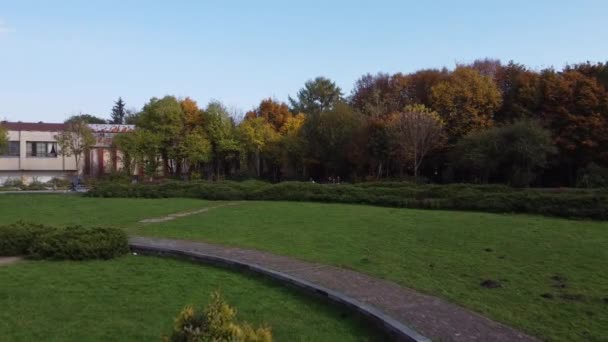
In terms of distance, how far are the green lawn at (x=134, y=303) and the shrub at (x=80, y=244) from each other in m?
0.57

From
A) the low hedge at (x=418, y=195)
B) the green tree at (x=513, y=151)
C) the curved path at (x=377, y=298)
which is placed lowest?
the curved path at (x=377, y=298)

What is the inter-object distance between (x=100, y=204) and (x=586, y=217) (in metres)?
18.9

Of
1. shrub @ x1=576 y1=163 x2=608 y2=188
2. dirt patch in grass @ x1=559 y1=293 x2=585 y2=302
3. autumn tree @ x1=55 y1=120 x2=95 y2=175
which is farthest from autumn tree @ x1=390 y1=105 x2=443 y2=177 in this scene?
autumn tree @ x1=55 y1=120 x2=95 y2=175

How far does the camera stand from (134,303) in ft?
22.4

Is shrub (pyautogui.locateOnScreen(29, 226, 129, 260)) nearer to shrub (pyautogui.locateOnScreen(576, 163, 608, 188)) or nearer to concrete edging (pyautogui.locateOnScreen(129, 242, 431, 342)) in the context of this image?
concrete edging (pyautogui.locateOnScreen(129, 242, 431, 342))

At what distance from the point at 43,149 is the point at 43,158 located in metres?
1.22

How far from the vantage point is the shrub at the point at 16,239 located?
35.6 ft

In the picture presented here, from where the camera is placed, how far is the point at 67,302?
6.86 metres

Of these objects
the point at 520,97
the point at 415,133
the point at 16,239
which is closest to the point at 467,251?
the point at 16,239

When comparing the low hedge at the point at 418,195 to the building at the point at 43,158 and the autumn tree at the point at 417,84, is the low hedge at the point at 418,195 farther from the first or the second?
the building at the point at 43,158

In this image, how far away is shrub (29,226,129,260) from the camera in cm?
1009

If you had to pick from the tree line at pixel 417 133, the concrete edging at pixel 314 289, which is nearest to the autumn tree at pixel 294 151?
the tree line at pixel 417 133

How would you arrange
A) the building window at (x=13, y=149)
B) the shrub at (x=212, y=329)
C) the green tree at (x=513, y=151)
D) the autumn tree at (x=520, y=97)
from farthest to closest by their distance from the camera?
the building window at (x=13, y=149) < the autumn tree at (x=520, y=97) < the green tree at (x=513, y=151) < the shrub at (x=212, y=329)

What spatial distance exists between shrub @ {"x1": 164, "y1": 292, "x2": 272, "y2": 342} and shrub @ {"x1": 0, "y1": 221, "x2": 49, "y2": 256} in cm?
882
